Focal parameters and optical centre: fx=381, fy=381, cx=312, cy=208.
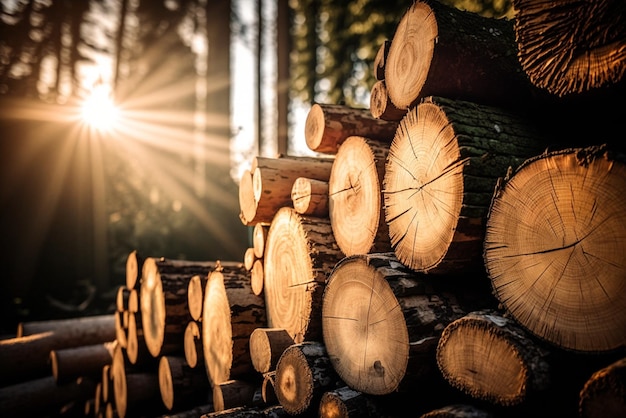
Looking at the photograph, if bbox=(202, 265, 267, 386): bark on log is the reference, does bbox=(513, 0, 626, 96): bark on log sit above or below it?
above

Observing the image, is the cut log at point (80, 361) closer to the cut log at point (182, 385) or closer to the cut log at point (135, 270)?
the cut log at point (135, 270)

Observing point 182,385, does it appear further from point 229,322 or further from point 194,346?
point 229,322

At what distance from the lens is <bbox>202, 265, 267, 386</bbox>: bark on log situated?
2.60 metres

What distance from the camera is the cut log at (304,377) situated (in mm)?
1864

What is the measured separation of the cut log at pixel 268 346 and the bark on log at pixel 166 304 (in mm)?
1120

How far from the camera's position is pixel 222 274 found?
A: 2.84m

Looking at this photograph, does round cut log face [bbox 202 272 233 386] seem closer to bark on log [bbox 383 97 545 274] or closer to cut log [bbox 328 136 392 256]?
cut log [bbox 328 136 392 256]

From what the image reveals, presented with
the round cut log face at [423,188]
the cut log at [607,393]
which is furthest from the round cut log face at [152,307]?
the cut log at [607,393]

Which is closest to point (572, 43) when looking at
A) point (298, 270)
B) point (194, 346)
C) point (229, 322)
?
point (298, 270)

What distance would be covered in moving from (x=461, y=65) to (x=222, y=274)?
2.08m

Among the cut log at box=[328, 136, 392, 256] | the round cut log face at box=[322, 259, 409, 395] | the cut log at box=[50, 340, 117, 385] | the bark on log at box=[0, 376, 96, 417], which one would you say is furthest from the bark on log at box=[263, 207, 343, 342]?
the bark on log at box=[0, 376, 96, 417]

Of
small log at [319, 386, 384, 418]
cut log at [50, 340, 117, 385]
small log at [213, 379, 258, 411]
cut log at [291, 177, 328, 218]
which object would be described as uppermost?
cut log at [291, 177, 328, 218]

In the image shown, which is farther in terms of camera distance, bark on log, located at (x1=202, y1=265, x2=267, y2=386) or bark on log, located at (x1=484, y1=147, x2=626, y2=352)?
bark on log, located at (x1=202, y1=265, x2=267, y2=386)

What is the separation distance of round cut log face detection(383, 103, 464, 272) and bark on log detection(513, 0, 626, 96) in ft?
1.25
